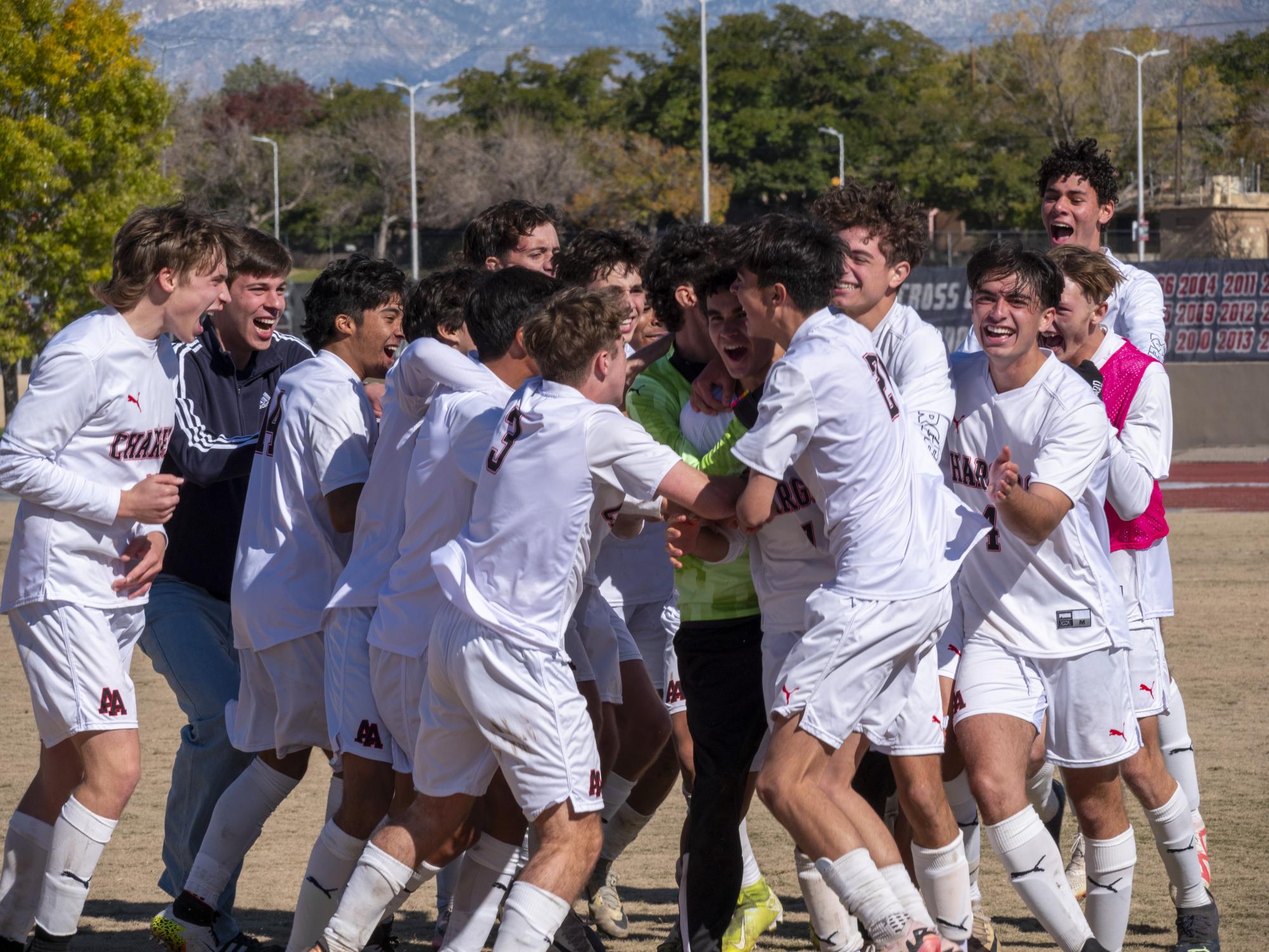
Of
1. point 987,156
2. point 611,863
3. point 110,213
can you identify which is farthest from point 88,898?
point 987,156

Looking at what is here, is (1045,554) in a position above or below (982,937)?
above

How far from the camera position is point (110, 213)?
23125 millimetres

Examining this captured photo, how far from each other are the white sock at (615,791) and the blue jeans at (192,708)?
4.25ft

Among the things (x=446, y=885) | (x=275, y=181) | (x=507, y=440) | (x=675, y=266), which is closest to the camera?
(x=507, y=440)

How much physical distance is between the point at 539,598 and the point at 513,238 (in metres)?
2.42

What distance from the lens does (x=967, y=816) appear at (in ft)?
17.1

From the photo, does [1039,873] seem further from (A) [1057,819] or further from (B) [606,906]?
(B) [606,906]

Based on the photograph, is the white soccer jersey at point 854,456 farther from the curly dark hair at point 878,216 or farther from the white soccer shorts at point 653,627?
the white soccer shorts at point 653,627

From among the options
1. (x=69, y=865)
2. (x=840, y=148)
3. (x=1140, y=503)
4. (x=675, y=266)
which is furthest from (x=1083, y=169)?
(x=840, y=148)

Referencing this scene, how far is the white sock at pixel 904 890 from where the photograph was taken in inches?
159

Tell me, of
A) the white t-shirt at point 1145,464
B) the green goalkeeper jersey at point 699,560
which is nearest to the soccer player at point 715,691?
the green goalkeeper jersey at point 699,560

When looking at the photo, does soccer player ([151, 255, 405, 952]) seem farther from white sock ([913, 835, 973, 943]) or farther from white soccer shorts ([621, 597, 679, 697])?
white sock ([913, 835, 973, 943])

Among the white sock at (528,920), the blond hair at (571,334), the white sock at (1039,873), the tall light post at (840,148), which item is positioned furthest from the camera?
the tall light post at (840,148)

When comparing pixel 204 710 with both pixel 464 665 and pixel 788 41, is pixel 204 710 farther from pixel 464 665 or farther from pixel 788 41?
pixel 788 41
